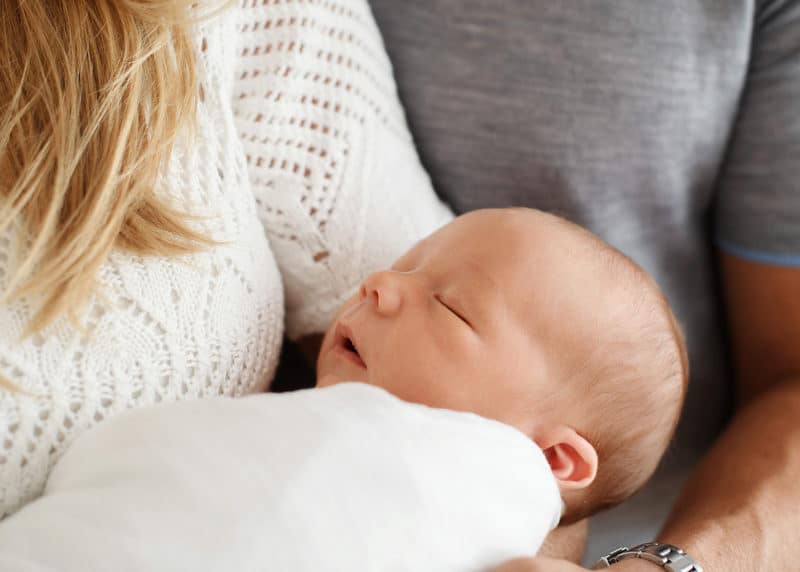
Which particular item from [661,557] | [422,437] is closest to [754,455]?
[661,557]

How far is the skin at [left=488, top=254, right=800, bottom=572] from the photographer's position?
0.98 m

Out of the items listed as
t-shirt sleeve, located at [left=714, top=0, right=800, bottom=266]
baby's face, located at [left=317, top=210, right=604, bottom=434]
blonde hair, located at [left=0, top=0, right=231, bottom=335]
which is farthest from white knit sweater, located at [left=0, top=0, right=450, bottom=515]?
t-shirt sleeve, located at [left=714, top=0, right=800, bottom=266]

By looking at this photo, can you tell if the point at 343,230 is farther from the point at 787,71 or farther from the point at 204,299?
the point at 787,71

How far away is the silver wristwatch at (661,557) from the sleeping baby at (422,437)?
0.20 feet

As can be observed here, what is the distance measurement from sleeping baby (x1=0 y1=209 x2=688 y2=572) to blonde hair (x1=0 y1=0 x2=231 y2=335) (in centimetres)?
17

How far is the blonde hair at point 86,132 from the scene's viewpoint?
0.70m

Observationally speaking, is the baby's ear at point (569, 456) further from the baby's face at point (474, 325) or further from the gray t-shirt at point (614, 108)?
the gray t-shirt at point (614, 108)

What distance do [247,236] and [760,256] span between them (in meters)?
0.77

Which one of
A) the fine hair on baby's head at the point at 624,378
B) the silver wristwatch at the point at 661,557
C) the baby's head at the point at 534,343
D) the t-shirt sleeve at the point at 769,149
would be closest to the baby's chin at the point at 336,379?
the baby's head at the point at 534,343

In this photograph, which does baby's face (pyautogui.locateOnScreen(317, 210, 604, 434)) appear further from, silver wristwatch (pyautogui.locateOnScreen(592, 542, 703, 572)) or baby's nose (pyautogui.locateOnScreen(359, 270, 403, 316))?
silver wristwatch (pyautogui.locateOnScreen(592, 542, 703, 572))

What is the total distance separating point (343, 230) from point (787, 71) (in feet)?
2.18

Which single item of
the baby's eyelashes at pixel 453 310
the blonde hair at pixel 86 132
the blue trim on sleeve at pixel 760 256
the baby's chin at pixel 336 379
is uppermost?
the blonde hair at pixel 86 132

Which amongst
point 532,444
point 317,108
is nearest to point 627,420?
point 532,444

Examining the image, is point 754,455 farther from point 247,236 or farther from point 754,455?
point 247,236
